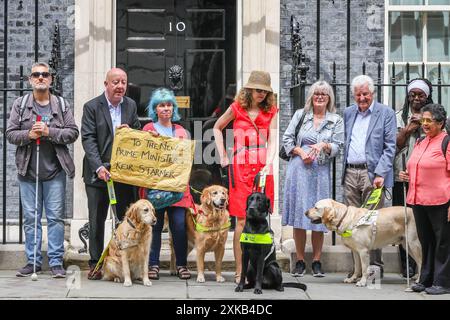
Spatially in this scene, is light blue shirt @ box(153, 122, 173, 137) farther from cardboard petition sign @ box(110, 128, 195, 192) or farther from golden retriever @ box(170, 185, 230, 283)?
golden retriever @ box(170, 185, 230, 283)

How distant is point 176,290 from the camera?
8023 millimetres

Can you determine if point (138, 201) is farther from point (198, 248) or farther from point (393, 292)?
point (393, 292)

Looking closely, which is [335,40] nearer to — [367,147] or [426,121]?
[367,147]

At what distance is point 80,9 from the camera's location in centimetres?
1025

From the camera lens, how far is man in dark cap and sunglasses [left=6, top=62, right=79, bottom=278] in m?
8.46

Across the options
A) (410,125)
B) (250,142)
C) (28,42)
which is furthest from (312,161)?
(28,42)

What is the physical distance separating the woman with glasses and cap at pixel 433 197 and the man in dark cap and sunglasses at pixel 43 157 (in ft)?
10.1

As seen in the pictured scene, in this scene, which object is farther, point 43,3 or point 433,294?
point 43,3

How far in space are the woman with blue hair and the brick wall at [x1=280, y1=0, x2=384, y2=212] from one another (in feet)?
6.56

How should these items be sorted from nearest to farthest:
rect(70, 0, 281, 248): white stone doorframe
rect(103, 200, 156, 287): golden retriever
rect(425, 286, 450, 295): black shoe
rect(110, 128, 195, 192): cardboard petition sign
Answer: rect(425, 286, 450, 295): black shoe, rect(103, 200, 156, 287): golden retriever, rect(110, 128, 195, 192): cardboard petition sign, rect(70, 0, 281, 248): white stone doorframe

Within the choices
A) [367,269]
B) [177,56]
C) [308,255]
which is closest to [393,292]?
[367,269]

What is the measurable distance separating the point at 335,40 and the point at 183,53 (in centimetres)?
170

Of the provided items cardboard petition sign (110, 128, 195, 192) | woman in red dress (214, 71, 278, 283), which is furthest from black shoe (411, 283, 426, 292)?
cardboard petition sign (110, 128, 195, 192)

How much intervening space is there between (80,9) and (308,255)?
367 cm
